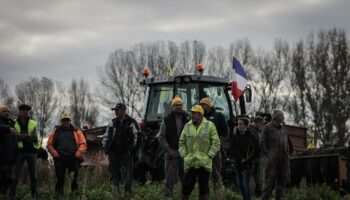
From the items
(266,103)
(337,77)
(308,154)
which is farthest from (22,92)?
(308,154)

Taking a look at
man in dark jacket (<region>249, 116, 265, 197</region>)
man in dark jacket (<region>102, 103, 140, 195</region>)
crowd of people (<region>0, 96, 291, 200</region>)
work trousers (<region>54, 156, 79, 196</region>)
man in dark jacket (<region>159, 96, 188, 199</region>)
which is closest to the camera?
man in dark jacket (<region>159, 96, 188, 199</region>)

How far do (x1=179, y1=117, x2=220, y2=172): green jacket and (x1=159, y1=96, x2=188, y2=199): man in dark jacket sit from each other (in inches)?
60.1

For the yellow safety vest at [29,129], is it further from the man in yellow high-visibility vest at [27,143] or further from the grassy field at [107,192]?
the grassy field at [107,192]

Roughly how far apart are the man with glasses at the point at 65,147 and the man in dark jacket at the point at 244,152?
3.09 meters

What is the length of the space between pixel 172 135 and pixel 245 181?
5.93 feet

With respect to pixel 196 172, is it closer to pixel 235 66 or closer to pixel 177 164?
pixel 177 164

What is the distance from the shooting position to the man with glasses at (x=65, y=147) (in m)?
12.1

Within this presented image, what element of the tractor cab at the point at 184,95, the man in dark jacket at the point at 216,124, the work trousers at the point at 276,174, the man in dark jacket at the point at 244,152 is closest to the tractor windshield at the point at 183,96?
the tractor cab at the point at 184,95

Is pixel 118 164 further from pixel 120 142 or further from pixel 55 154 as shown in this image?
pixel 55 154

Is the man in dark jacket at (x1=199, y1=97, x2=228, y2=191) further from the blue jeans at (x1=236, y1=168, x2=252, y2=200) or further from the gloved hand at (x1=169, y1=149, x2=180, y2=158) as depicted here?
the blue jeans at (x1=236, y1=168, x2=252, y2=200)

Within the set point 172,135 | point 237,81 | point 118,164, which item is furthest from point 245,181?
point 237,81

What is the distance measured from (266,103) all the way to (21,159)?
3629 centimetres

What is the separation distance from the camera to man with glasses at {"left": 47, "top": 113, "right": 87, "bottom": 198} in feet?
39.8

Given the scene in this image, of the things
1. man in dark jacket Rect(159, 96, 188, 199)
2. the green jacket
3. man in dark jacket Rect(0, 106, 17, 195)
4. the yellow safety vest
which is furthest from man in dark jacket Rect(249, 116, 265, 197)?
man in dark jacket Rect(0, 106, 17, 195)
